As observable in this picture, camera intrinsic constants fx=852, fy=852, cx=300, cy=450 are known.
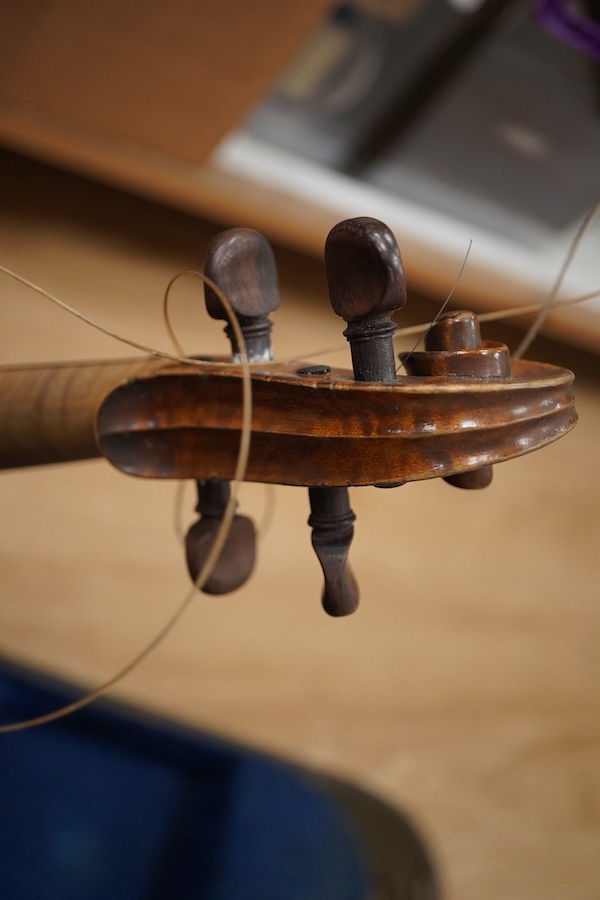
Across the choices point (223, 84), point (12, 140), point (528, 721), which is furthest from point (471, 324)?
point (528, 721)

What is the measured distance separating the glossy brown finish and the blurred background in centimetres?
43

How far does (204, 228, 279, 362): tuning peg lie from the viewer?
0.37 meters

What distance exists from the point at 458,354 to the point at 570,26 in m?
0.65

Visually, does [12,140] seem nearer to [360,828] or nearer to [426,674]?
[360,828]

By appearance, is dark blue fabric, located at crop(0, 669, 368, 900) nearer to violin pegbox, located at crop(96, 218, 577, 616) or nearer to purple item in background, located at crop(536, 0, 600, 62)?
violin pegbox, located at crop(96, 218, 577, 616)

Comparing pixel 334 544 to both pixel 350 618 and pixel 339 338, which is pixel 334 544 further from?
pixel 350 618

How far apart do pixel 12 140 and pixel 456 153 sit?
0.44 metres

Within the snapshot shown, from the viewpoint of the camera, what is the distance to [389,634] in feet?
3.56

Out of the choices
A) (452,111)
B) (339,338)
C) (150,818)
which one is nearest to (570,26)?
(452,111)

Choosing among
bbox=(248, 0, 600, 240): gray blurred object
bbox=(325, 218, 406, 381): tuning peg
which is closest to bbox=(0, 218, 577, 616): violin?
bbox=(325, 218, 406, 381): tuning peg

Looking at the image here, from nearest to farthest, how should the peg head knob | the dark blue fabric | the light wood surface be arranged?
the peg head knob, the dark blue fabric, the light wood surface

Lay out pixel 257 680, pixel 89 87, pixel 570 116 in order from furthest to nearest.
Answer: pixel 257 680 → pixel 570 116 → pixel 89 87

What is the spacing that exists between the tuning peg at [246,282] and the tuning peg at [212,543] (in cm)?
8

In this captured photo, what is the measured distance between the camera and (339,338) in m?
0.97
